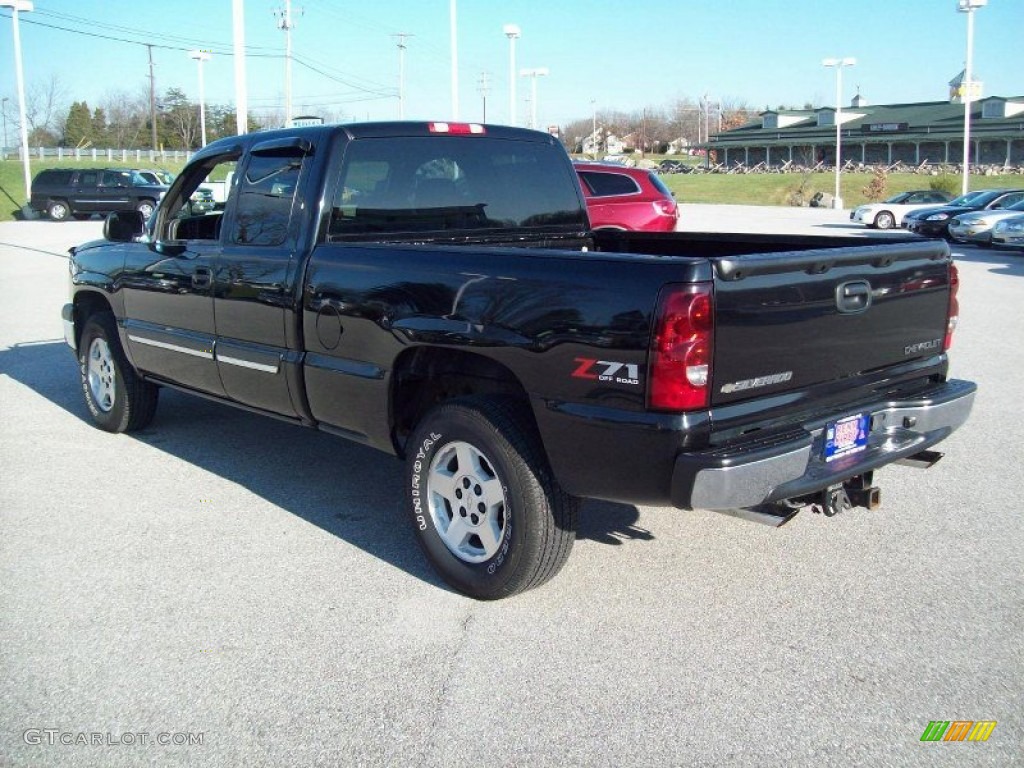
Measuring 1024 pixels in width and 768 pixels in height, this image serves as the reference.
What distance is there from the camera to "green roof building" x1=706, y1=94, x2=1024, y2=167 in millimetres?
76000

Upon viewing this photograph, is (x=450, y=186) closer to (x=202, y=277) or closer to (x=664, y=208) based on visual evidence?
(x=202, y=277)

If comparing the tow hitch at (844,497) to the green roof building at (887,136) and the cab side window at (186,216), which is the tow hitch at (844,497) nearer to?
the cab side window at (186,216)

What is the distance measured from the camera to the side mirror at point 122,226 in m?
6.59

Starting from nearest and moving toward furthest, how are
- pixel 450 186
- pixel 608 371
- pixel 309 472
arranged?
pixel 608 371
pixel 450 186
pixel 309 472

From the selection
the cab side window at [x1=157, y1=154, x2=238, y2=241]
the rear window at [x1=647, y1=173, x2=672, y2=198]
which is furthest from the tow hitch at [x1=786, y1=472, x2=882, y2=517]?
the rear window at [x1=647, y1=173, x2=672, y2=198]

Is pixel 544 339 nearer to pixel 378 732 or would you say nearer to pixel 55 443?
pixel 378 732

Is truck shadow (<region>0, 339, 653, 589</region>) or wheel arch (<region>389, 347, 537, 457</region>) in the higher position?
wheel arch (<region>389, 347, 537, 457</region>)

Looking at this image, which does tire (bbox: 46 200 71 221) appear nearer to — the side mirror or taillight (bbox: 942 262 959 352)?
the side mirror

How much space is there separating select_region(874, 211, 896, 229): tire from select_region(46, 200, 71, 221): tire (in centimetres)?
3016

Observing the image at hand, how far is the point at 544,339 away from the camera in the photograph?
385 centimetres

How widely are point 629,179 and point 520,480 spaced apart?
12194 mm

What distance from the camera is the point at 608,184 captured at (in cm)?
1541

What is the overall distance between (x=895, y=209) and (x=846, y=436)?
33.6 metres

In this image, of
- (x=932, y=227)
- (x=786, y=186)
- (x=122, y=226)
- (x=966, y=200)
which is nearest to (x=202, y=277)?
(x=122, y=226)
